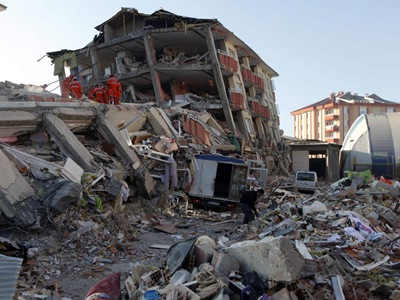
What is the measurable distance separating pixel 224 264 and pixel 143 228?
5.88 m

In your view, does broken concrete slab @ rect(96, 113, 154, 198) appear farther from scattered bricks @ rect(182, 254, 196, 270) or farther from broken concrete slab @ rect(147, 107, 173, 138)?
scattered bricks @ rect(182, 254, 196, 270)

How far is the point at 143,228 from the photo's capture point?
10.8 m

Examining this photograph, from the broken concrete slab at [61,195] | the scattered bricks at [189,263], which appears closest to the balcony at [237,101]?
the broken concrete slab at [61,195]

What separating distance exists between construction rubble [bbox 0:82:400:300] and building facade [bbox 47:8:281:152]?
37.4ft

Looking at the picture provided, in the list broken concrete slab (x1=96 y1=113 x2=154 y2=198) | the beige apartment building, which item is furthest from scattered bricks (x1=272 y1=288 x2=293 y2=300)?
the beige apartment building

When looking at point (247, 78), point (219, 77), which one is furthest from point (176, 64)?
point (247, 78)

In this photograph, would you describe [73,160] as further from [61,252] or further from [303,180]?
[303,180]

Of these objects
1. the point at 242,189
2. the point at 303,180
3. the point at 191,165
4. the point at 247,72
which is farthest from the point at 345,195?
the point at 247,72

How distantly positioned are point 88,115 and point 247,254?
373 inches

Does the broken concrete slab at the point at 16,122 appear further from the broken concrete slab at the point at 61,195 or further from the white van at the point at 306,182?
the white van at the point at 306,182

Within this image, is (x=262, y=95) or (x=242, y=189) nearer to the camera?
(x=242, y=189)

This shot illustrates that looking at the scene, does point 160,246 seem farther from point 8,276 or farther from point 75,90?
point 75,90

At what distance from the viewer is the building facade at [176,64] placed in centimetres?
2745

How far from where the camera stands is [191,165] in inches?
605
